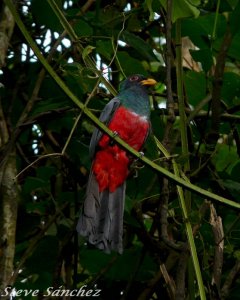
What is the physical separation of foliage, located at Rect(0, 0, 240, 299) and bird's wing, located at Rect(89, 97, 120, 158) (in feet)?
0.26

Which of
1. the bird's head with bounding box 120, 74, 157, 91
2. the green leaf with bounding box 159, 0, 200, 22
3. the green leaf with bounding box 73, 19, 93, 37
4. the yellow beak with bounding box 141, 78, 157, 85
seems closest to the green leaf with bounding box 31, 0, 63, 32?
the green leaf with bounding box 73, 19, 93, 37

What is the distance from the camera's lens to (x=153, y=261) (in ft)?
13.2

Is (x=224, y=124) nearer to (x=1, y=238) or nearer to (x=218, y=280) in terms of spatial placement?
(x=218, y=280)

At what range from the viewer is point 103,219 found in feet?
10.7

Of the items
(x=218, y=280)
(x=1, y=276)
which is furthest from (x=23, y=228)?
(x=218, y=280)

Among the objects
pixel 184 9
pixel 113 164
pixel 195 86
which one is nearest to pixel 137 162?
pixel 113 164

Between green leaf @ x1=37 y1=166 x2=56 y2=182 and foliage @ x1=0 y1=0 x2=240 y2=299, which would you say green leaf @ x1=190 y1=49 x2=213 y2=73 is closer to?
foliage @ x1=0 y1=0 x2=240 y2=299

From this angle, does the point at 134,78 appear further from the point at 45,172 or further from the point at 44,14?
the point at 45,172

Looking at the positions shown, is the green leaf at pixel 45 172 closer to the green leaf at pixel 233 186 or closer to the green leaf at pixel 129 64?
the green leaf at pixel 129 64

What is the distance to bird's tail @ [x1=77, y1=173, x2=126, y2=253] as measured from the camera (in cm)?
313

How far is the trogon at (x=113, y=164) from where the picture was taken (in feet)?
10.4

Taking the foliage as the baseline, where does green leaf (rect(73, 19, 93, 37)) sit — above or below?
above

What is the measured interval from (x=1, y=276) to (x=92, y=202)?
0.64m

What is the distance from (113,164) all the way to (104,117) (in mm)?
249
